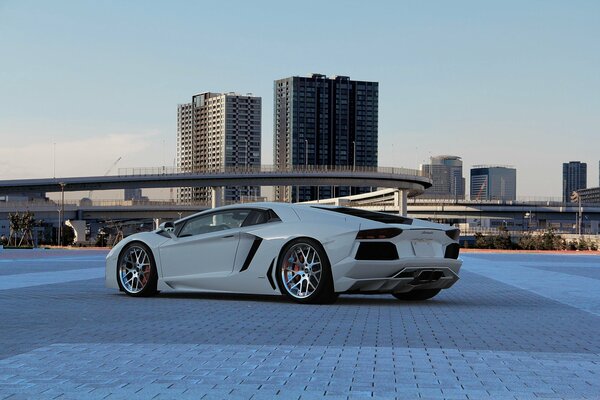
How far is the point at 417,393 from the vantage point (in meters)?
5.24

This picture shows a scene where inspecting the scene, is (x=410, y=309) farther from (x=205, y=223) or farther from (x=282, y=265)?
(x=205, y=223)

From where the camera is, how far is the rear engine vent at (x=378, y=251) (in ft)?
35.5

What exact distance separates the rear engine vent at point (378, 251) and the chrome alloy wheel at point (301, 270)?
578 millimetres

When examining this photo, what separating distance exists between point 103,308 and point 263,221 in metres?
2.47

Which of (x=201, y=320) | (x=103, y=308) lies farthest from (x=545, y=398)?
(x=103, y=308)

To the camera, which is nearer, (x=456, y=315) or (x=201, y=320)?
(x=201, y=320)

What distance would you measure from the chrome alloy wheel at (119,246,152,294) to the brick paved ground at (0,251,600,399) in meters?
0.25

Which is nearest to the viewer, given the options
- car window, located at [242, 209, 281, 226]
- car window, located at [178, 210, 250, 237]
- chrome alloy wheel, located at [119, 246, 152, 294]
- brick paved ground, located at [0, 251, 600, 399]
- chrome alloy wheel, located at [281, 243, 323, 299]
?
brick paved ground, located at [0, 251, 600, 399]

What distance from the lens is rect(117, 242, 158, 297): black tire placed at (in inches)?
485

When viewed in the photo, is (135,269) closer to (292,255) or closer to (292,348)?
(292,255)

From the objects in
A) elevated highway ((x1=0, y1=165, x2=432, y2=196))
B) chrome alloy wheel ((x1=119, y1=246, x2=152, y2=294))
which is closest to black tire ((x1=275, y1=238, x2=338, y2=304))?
chrome alloy wheel ((x1=119, y1=246, x2=152, y2=294))

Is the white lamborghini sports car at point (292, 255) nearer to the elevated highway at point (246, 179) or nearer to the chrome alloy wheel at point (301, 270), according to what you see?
the chrome alloy wheel at point (301, 270)

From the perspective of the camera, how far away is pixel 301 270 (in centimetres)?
1116

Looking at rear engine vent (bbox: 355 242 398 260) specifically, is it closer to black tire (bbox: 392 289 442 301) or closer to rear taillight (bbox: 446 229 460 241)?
rear taillight (bbox: 446 229 460 241)
